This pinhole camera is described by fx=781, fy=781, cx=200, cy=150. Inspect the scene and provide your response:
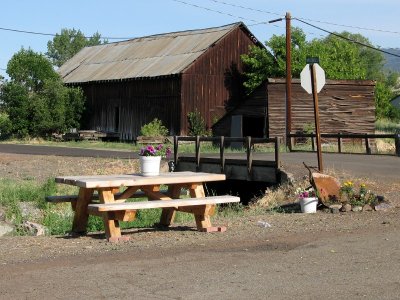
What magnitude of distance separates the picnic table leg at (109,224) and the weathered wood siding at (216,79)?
36239mm

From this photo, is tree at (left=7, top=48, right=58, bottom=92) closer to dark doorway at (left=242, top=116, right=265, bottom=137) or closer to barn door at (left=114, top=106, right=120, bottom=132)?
barn door at (left=114, top=106, right=120, bottom=132)

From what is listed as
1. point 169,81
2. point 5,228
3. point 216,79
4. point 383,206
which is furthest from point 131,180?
point 216,79

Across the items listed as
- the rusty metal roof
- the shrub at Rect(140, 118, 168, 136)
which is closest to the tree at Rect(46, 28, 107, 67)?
the rusty metal roof

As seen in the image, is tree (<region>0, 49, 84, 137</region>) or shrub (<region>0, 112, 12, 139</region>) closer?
tree (<region>0, 49, 84, 137</region>)

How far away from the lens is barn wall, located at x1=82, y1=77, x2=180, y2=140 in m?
48.2

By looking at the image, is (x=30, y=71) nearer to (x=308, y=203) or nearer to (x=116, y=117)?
(x=116, y=117)

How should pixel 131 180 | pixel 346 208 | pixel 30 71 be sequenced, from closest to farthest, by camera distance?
pixel 131 180, pixel 346 208, pixel 30 71

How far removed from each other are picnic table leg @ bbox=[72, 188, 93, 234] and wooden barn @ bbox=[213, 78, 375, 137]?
29.3 meters

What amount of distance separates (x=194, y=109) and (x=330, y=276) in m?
40.0

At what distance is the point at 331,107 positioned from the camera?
42.8 metres

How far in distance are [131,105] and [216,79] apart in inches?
249

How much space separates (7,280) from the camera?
8008 millimetres

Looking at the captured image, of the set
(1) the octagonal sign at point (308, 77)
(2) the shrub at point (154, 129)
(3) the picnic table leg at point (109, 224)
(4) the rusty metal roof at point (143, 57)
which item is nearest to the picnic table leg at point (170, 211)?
(3) the picnic table leg at point (109, 224)

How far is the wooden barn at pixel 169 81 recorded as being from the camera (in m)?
47.9
